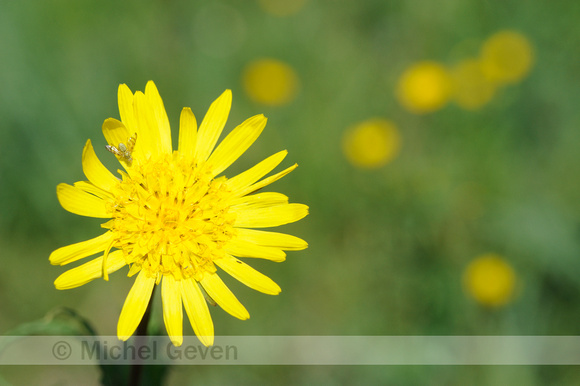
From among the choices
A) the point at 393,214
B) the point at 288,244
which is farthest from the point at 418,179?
the point at 288,244

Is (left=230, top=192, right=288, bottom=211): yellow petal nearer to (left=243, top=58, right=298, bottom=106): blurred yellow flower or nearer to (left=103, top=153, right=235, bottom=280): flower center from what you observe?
(left=103, top=153, right=235, bottom=280): flower center

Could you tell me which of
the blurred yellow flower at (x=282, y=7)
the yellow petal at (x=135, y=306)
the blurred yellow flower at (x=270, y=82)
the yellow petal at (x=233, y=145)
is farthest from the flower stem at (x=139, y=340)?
the blurred yellow flower at (x=282, y=7)

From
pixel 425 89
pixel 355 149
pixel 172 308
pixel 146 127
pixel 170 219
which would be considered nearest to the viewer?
pixel 172 308

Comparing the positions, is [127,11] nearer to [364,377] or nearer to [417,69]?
[417,69]

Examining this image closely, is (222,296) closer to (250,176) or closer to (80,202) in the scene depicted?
(250,176)

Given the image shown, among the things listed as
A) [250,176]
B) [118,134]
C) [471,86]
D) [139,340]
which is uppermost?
[471,86]

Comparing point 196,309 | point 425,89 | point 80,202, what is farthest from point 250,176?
point 425,89

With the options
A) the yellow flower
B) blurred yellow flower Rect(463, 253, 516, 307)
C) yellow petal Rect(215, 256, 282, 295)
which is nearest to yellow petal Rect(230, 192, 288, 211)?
the yellow flower

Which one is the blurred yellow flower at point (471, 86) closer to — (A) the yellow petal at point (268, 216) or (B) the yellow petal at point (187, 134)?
(A) the yellow petal at point (268, 216)
